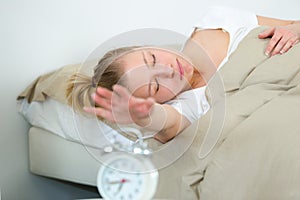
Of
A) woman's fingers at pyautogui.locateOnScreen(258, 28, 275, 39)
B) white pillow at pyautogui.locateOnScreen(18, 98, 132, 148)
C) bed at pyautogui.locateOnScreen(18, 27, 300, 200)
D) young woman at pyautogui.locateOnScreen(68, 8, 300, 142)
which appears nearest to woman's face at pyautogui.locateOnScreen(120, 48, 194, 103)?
young woman at pyautogui.locateOnScreen(68, 8, 300, 142)

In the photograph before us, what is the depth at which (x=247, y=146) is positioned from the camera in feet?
3.26

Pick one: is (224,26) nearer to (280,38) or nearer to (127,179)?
(280,38)

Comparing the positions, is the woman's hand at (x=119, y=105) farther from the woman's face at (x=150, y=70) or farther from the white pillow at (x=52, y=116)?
the white pillow at (x=52, y=116)

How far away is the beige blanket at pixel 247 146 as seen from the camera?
942 millimetres

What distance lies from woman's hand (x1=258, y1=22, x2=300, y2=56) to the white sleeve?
15 centimetres

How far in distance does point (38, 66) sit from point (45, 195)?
1.45 ft

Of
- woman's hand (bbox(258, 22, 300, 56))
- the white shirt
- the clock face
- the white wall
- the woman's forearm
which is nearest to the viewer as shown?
the clock face

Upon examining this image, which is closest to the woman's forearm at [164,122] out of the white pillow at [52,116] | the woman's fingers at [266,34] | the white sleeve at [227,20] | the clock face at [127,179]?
the clock face at [127,179]

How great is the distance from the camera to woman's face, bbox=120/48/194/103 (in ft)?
3.00

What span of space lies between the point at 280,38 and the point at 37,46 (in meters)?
0.75

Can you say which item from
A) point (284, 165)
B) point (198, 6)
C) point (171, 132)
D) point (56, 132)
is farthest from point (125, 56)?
point (198, 6)

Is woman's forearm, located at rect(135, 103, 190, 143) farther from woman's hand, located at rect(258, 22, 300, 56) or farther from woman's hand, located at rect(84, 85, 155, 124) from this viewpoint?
woman's hand, located at rect(258, 22, 300, 56)

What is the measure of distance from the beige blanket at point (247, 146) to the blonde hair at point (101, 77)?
8.0 inches

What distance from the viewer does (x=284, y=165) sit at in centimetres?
93
